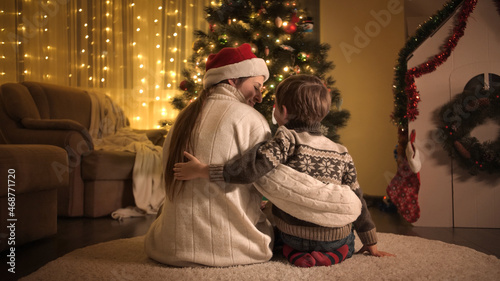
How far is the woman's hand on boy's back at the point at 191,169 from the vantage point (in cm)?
138

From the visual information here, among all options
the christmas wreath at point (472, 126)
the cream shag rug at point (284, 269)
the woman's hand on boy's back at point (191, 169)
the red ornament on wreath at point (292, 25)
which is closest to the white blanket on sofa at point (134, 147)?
the cream shag rug at point (284, 269)

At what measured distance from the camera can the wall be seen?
4.04 metres

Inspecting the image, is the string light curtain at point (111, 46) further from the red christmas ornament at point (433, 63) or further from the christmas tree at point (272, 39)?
the red christmas ornament at point (433, 63)

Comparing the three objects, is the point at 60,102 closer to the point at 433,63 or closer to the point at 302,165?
the point at 302,165

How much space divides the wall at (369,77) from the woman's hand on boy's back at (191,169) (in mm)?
3039

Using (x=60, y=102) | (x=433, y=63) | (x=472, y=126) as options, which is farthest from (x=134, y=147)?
(x=472, y=126)

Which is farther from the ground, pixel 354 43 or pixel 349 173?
pixel 354 43

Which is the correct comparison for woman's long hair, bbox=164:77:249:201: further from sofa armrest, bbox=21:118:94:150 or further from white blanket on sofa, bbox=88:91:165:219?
sofa armrest, bbox=21:118:94:150

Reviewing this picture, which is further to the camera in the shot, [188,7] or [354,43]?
[188,7]

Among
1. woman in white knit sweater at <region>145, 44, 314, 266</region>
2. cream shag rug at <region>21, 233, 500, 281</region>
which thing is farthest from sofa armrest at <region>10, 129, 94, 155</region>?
woman in white knit sweater at <region>145, 44, 314, 266</region>

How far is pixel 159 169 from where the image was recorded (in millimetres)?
3283

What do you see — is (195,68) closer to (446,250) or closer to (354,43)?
(354,43)

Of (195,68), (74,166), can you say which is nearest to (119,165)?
(74,166)

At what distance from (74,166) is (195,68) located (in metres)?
1.40
